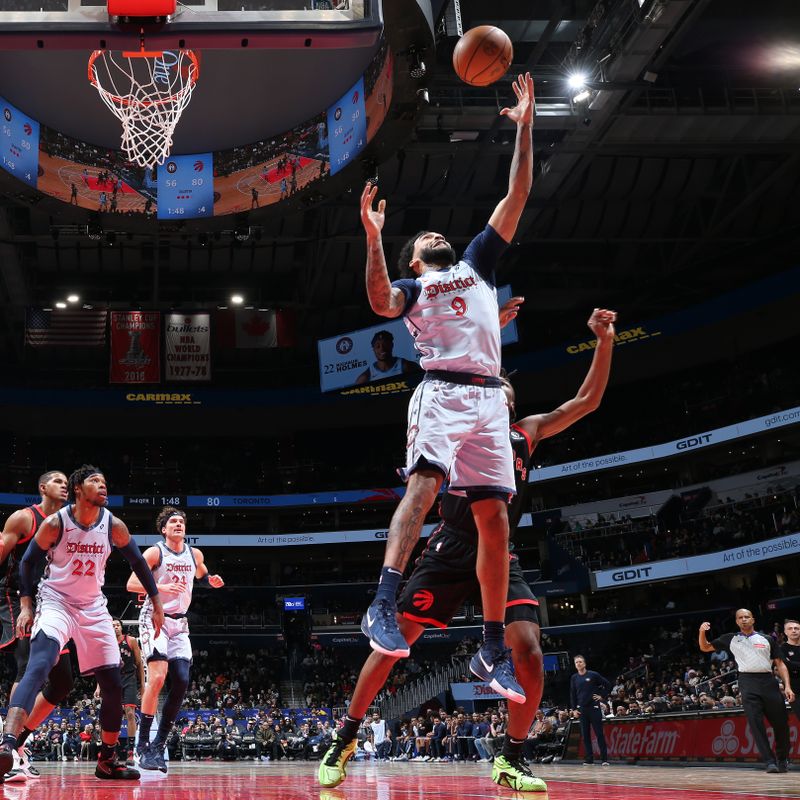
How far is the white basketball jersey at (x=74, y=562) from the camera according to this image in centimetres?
548

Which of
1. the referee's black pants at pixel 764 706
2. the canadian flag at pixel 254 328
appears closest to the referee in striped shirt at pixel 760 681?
the referee's black pants at pixel 764 706

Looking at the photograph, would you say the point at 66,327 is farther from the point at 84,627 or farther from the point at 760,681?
the point at 84,627

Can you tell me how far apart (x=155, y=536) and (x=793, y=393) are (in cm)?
2293

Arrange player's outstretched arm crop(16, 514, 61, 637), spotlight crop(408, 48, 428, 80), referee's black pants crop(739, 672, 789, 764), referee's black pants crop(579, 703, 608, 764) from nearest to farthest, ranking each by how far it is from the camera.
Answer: player's outstretched arm crop(16, 514, 61, 637)
referee's black pants crop(739, 672, 789, 764)
spotlight crop(408, 48, 428, 80)
referee's black pants crop(579, 703, 608, 764)

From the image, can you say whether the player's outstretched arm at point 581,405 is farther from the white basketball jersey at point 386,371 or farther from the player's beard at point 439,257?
the white basketball jersey at point 386,371

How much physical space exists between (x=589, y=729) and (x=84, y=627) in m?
10.7

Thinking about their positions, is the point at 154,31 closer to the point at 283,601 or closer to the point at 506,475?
the point at 506,475

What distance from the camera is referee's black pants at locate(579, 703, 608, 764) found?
13.6 m

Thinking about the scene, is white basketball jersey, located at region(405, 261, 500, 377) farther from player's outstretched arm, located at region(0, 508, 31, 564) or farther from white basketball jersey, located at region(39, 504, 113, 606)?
player's outstretched arm, located at region(0, 508, 31, 564)

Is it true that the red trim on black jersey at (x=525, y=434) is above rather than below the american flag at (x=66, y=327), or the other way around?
below

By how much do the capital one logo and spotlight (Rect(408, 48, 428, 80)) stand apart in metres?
9.34

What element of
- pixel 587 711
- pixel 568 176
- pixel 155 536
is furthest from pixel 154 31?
pixel 155 536

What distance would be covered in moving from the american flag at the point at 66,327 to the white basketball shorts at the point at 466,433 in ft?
78.9

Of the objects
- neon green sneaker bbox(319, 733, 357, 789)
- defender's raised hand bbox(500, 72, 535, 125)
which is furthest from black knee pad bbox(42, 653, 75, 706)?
defender's raised hand bbox(500, 72, 535, 125)
